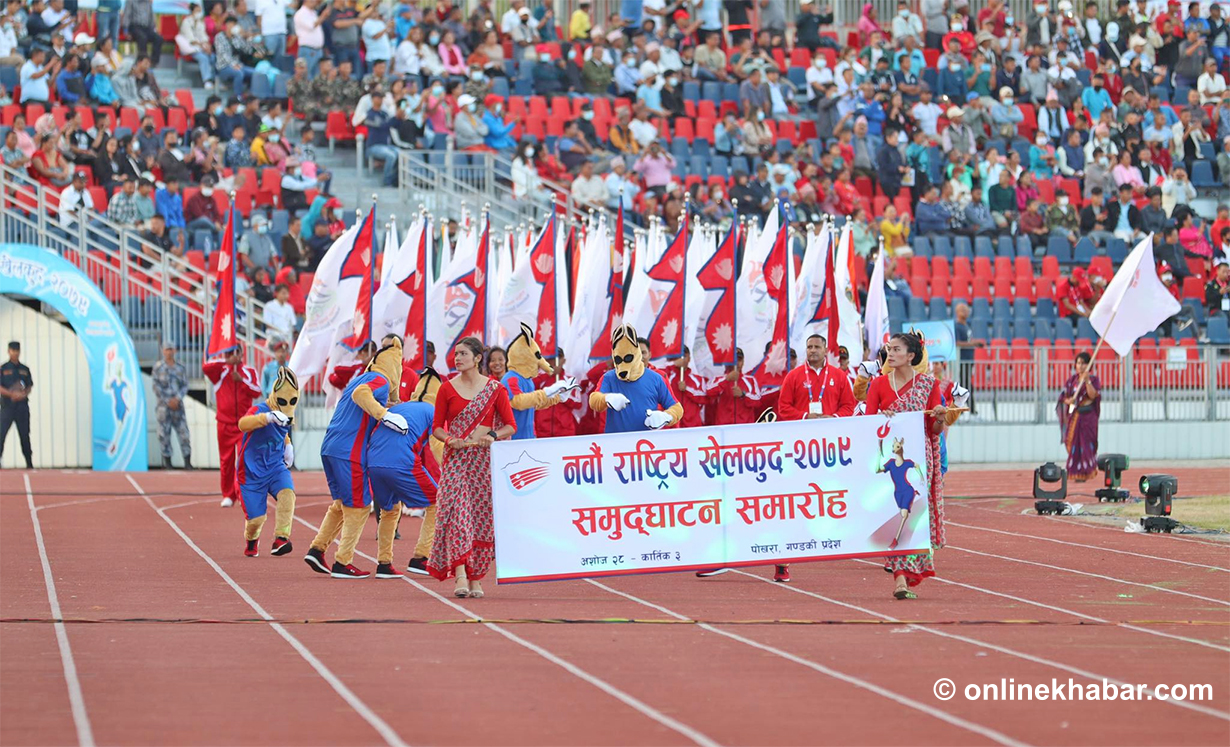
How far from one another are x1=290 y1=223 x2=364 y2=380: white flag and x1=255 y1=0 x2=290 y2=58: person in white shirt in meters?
10.8

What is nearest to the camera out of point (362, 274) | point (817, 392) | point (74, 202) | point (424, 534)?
point (424, 534)

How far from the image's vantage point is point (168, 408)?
23.8 metres

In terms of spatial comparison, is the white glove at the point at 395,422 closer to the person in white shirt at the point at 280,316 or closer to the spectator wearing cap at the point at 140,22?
the person in white shirt at the point at 280,316

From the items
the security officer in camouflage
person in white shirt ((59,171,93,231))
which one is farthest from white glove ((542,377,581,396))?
person in white shirt ((59,171,93,231))

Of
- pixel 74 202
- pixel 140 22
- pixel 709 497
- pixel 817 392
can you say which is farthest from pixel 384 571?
pixel 140 22

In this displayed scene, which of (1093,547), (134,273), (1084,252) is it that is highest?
(1084,252)

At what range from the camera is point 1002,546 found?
50.4 ft

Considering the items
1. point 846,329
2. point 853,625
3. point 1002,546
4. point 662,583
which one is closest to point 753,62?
point 846,329

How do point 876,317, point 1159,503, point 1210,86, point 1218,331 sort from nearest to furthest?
point 1159,503 → point 876,317 → point 1218,331 → point 1210,86

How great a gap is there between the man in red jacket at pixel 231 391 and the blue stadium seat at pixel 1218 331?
1671 cm

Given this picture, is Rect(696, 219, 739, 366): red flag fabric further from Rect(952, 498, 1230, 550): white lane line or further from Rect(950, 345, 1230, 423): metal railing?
Rect(950, 345, 1230, 423): metal railing

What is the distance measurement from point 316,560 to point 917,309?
51.0 feet

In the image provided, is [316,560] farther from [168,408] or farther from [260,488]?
[168,408]

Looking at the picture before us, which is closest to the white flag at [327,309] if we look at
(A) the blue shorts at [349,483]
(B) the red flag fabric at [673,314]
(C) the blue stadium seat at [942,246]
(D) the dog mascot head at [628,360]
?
(B) the red flag fabric at [673,314]
